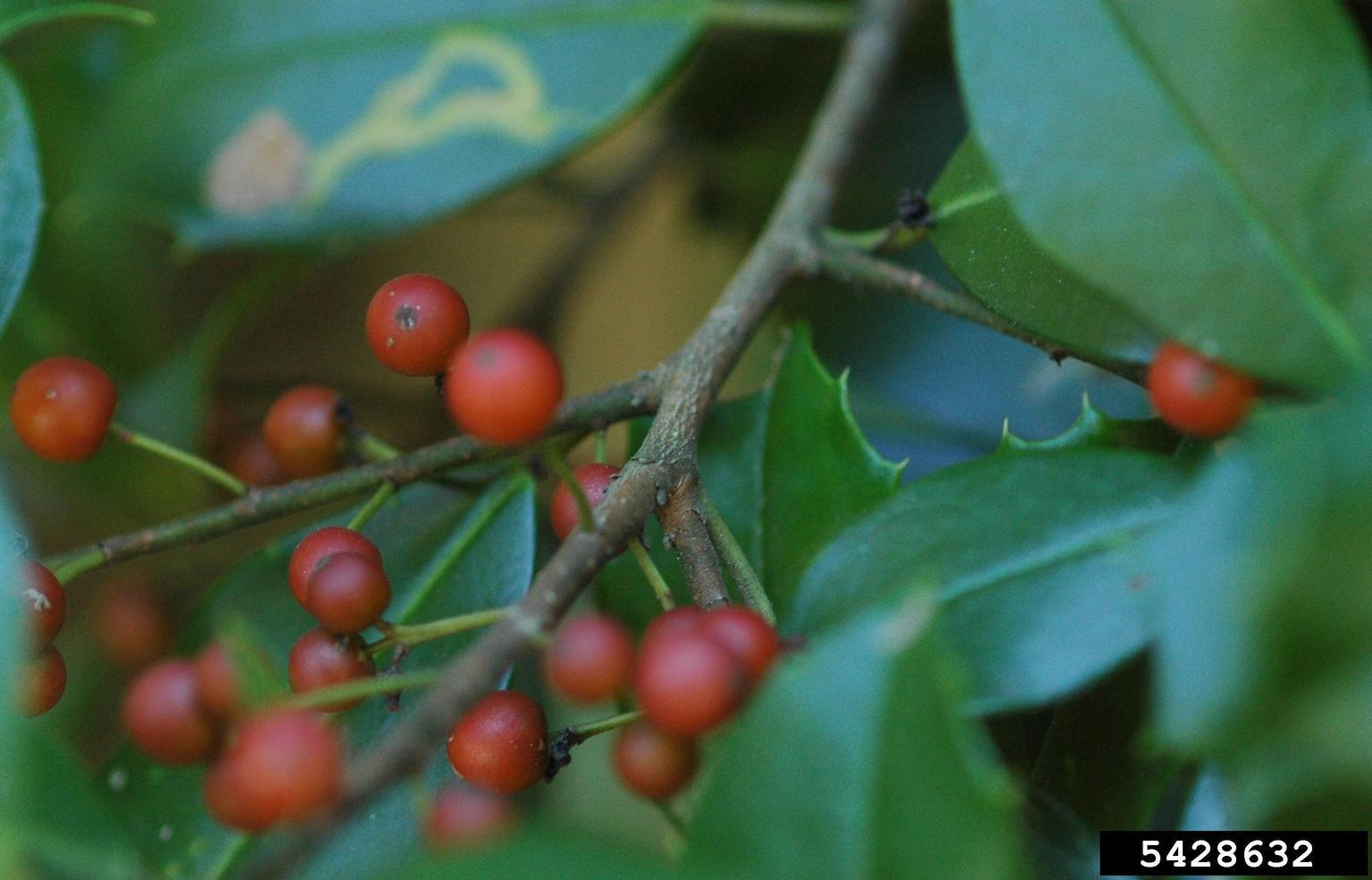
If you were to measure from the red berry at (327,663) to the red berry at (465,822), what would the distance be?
112 mm

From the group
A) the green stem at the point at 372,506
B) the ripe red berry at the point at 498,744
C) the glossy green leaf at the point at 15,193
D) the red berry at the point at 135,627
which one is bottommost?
the red berry at the point at 135,627

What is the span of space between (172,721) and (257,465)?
399mm

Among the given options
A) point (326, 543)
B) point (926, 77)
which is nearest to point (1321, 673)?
point (326, 543)

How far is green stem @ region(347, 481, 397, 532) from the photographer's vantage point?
0.70 m

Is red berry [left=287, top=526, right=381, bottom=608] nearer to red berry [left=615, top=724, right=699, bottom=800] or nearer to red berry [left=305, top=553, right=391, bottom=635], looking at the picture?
red berry [left=305, top=553, right=391, bottom=635]

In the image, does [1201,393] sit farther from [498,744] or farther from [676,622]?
[498,744]

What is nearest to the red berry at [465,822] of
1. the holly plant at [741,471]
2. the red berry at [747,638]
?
the holly plant at [741,471]

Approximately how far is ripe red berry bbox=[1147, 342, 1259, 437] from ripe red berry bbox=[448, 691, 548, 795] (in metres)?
0.32

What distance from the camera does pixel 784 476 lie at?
77cm

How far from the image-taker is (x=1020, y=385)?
103 centimetres

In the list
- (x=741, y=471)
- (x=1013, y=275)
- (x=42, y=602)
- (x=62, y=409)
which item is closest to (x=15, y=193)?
(x=62, y=409)

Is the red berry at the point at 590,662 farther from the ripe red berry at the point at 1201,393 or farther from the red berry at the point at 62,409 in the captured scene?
the red berry at the point at 62,409

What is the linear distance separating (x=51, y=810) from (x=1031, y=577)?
1.34ft

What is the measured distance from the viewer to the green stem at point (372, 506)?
2.28ft
